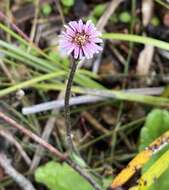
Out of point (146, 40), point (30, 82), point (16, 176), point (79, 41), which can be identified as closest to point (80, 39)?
point (79, 41)

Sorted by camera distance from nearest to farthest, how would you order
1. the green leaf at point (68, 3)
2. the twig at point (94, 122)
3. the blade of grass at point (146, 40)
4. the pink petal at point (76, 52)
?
the pink petal at point (76, 52) → the blade of grass at point (146, 40) → the twig at point (94, 122) → the green leaf at point (68, 3)

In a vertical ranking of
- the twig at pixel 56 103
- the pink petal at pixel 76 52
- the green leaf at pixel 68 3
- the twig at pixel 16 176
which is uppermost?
the green leaf at pixel 68 3

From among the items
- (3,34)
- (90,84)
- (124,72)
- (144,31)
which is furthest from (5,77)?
(144,31)

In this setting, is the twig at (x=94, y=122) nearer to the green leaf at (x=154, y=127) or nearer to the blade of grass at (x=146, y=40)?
the green leaf at (x=154, y=127)

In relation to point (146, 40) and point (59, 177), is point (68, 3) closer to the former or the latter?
point (146, 40)

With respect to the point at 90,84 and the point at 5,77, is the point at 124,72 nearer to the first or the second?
the point at 90,84

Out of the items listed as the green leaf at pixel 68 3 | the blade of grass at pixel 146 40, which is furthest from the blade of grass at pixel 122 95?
the green leaf at pixel 68 3

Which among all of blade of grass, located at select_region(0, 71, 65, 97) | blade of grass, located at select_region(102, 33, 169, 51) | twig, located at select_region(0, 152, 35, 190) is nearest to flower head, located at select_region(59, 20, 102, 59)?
blade of grass, located at select_region(102, 33, 169, 51)
